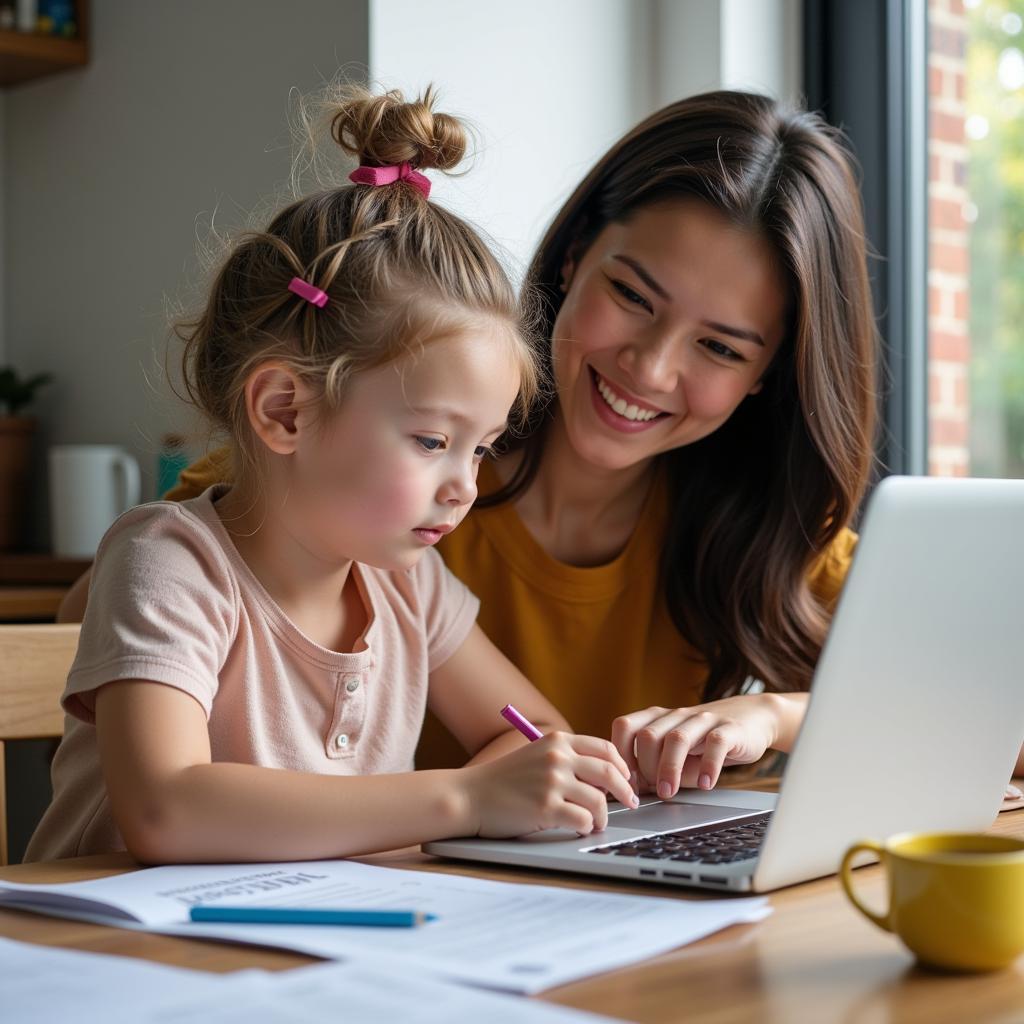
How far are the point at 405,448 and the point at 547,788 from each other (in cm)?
30

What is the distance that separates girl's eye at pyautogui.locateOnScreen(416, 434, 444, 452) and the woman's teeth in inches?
16.1

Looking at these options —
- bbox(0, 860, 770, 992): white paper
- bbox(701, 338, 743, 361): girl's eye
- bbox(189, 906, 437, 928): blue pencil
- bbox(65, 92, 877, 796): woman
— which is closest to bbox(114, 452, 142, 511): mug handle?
bbox(65, 92, 877, 796): woman

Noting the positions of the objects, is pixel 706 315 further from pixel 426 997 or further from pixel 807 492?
pixel 426 997

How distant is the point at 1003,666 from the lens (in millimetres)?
893

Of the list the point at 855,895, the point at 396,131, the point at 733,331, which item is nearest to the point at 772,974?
the point at 855,895

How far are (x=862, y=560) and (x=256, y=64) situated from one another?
168 cm

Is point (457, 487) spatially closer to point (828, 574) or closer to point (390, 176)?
point (390, 176)

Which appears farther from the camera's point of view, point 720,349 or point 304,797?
point 720,349

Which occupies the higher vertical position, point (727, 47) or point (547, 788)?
point (727, 47)

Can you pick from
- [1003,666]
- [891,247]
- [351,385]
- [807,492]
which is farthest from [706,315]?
[891,247]

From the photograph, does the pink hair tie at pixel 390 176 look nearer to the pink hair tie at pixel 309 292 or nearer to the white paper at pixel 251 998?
the pink hair tie at pixel 309 292

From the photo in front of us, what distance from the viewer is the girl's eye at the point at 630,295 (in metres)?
1.43

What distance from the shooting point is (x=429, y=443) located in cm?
109

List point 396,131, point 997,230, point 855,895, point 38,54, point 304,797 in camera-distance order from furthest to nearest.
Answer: point 38,54 → point 997,230 → point 396,131 → point 304,797 → point 855,895
